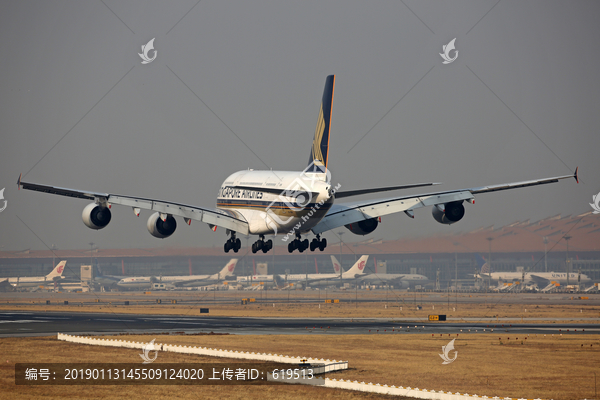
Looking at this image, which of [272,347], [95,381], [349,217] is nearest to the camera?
[95,381]

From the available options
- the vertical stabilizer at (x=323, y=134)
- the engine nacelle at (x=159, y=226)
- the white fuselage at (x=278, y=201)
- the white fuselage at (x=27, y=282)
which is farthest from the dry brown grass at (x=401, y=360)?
the white fuselage at (x=27, y=282)

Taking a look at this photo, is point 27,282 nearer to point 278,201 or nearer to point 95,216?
point 95,216

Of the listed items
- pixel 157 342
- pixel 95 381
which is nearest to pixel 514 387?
pixel 95 381

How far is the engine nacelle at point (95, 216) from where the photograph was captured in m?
59.8

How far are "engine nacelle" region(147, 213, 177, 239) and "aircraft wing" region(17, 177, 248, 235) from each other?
2105 mm

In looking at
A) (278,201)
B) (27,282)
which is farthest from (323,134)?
(27,282)

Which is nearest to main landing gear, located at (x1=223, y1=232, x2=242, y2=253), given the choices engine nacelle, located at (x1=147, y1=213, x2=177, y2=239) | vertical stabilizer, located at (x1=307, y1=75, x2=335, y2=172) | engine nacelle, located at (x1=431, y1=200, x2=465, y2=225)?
engine nacelle, located at (x1=147, y1=213, x2=177, y2=239)

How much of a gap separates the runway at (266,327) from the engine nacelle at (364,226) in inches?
357

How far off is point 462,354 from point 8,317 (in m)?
55.2

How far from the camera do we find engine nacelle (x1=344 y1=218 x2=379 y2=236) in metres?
65.1

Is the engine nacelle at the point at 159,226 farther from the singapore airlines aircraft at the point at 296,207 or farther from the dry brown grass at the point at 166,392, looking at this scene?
the dry brown grass at the point at 166,392

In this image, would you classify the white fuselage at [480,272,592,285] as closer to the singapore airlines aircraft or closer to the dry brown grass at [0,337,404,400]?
the singapore airlines aircraft

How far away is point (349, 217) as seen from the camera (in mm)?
62781

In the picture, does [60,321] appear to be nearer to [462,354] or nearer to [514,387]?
[462,354]
